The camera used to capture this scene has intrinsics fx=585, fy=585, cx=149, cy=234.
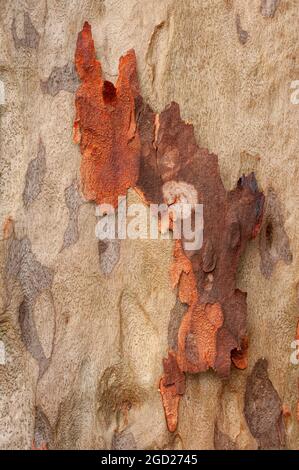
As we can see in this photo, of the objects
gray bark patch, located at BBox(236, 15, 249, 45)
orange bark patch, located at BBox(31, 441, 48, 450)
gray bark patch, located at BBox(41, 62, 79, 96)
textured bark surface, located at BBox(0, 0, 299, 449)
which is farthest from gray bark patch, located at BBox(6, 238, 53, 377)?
gray bark patch, located at BBox(236, 15, 249, 45)

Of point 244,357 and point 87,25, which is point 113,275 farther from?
point 87,25

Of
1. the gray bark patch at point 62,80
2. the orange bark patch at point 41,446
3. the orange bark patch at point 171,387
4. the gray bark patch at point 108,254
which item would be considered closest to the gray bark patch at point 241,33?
the gray bark patch at point 62,80

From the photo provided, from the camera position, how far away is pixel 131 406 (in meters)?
0.97

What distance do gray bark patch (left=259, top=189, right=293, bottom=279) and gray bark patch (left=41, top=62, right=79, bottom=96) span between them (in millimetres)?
376

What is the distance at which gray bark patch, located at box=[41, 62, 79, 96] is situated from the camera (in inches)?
38.7

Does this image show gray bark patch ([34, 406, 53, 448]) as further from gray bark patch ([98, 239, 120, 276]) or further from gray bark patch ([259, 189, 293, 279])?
gray bark patch ([259, 189, 293, 279])

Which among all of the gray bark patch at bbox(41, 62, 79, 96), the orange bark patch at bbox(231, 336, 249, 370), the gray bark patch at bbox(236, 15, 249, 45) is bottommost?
the orange bark patch at bbox(231, 336, 249, 370)

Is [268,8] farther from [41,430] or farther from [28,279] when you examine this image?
[41,430]

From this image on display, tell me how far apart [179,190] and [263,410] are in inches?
15.3

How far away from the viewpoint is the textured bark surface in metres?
0.96

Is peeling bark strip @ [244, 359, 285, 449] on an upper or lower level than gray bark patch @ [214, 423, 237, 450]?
upper

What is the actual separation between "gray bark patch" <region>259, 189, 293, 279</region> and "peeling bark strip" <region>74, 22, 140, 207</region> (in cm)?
23
